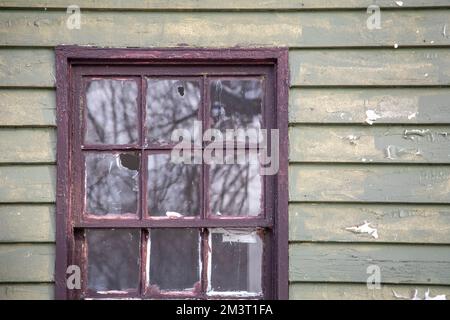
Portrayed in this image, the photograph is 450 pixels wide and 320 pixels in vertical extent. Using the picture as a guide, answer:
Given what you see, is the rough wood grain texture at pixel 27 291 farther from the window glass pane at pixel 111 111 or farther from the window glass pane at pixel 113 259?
the window glass pane at pixel 111 111

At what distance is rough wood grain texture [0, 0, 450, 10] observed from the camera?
303 cm

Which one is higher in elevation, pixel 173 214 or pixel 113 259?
pixel 173 214

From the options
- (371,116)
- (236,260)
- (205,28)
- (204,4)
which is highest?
(204,4)

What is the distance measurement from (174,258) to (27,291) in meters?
0.73

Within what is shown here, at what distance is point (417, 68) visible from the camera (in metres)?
3.00

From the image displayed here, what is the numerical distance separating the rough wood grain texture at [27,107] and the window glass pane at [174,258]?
772 millimetres

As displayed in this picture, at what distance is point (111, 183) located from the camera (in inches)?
122

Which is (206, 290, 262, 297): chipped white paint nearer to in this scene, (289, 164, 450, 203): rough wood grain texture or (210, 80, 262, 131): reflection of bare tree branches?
(289, 164, 450, 203): rough wood grain texture

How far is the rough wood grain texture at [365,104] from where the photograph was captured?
2.99m

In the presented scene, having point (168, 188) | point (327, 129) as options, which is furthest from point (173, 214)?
→ point (327, 129)

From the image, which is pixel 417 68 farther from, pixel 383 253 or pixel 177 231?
pixel 177 231

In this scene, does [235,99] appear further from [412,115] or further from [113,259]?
[113,259]

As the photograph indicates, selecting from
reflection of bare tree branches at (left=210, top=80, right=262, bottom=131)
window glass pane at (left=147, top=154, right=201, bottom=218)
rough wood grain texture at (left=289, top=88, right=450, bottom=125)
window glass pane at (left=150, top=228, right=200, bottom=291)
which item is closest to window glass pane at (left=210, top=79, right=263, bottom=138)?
reflection of bare tree branches at (left=210, top=80, right=262, bottom=131)

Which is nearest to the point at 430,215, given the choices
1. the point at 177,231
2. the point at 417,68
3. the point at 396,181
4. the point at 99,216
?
the point at 396,181
